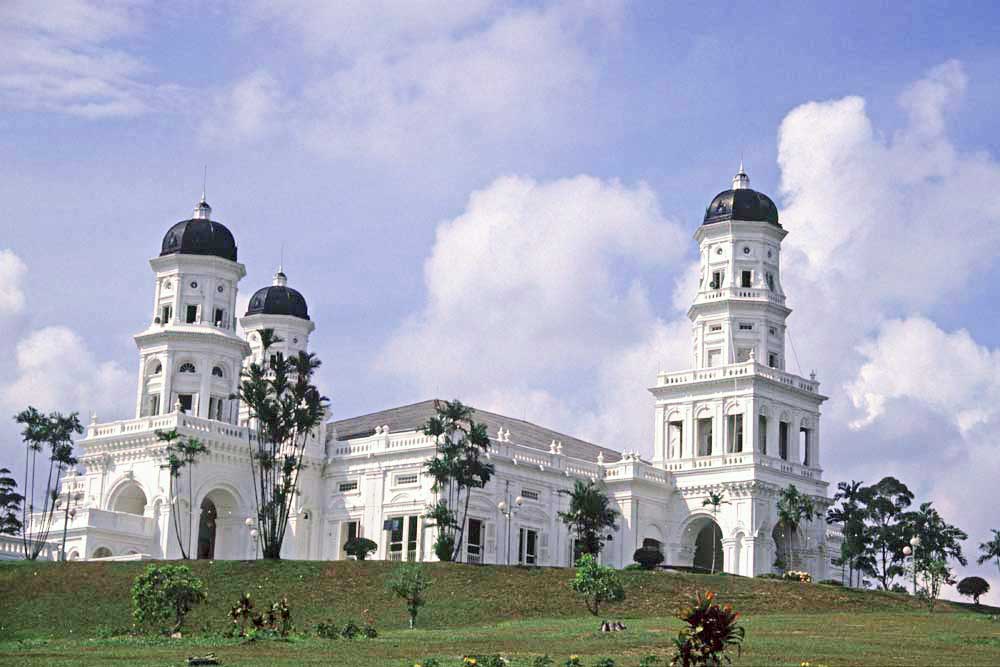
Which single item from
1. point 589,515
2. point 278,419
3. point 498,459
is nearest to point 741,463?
point 589,515

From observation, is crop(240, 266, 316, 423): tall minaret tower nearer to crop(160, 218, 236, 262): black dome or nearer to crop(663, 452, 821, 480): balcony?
crop(160, 218, 236, 262): black dome

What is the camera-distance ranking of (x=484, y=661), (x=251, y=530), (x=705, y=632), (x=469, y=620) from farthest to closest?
(x=251, y=530) < (x=469, y=620) < (x=484, y=661) < (x=705, y=632)

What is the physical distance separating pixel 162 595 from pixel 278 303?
52.0m

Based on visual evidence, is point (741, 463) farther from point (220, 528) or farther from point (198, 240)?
point (198, 240)

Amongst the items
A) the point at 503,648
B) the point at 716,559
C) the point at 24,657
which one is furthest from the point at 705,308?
the point at 24,657

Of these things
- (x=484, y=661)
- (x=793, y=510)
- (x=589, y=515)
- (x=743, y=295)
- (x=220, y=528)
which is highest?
(x=743, y=295)

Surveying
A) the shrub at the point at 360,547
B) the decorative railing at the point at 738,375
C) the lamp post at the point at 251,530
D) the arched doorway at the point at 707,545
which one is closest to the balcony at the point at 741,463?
the arched doorway at the point at 707,545

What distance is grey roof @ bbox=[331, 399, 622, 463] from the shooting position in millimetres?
97875

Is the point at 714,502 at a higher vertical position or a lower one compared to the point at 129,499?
higher

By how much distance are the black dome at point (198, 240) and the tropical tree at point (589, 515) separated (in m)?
25.1

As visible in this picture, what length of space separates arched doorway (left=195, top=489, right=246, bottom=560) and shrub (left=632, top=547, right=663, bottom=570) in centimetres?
2174

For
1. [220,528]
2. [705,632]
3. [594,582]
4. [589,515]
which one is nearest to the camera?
[705,632]

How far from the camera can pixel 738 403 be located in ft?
311

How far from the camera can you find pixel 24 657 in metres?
47.3
